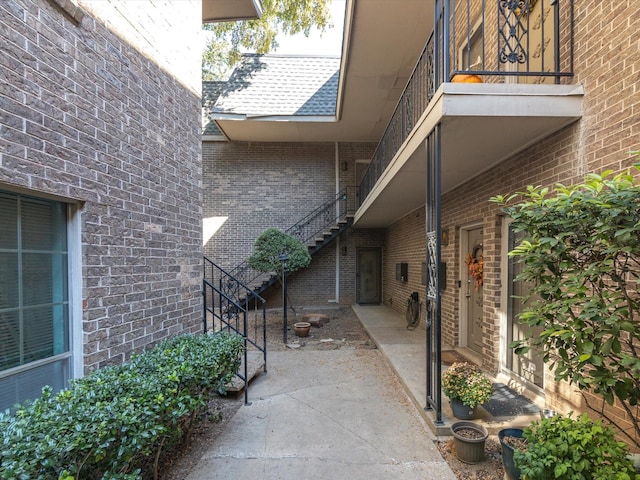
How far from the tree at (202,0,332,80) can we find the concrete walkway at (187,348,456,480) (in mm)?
10081

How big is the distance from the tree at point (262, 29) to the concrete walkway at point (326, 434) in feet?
33.1

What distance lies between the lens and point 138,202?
3.24 meters

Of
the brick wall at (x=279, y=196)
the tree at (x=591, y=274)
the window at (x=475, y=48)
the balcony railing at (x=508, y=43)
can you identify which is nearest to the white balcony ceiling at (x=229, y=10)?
the balcony railing at (x=508, y=43)

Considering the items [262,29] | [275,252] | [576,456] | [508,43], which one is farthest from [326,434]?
[262,29]

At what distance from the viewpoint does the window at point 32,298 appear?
2.12 meters

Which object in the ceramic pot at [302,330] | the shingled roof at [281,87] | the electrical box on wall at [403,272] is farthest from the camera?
the shingled roof at [281,87]

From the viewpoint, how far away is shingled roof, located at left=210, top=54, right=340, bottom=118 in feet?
32.8

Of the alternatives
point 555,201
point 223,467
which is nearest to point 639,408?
point 555,201

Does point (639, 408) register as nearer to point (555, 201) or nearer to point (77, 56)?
point (555, 201)

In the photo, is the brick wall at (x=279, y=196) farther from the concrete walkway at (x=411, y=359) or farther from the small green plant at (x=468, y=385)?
the small green plant at (x=468, y=385)

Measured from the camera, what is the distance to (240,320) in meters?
8.88

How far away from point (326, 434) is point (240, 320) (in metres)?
6.13

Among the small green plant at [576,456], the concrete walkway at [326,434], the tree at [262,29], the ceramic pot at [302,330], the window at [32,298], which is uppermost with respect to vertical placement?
the tree at [262,29]

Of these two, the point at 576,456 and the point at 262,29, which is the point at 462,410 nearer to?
the point at 576,456
